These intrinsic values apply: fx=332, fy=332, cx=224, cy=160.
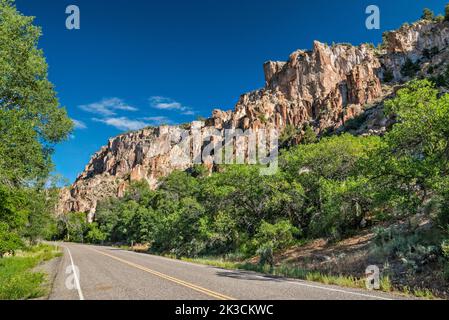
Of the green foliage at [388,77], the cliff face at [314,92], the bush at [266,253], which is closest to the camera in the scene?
the bush at [266,253]

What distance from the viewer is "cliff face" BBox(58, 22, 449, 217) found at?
113256 millimetres

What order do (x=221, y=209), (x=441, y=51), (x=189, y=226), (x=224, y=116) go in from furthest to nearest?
(x=224, y=116) → (x=441, y=51) → (x=189, y=226) → (x=221, y=209)

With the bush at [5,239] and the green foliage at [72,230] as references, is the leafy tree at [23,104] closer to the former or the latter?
the bush at [5,239]

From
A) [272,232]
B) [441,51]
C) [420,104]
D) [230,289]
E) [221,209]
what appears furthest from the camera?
[441,51]

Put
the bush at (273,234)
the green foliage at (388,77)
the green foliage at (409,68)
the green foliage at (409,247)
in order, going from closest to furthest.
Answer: the green foliage at (409,247)
the bush at (273,234)
the green foliage at (409,68)
the green foliage at (388,77)

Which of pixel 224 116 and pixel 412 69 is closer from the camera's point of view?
pixel 412 69

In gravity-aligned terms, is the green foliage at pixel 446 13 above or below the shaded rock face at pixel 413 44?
above

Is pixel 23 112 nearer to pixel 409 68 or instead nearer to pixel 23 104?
pixel 23 104

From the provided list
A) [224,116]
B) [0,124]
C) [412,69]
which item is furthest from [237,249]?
[224,116]

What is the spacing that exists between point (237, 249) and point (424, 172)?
18.5 meters

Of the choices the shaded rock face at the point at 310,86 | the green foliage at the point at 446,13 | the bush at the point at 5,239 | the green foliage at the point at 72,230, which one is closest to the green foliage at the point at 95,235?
the green foliage at the point at 72,230

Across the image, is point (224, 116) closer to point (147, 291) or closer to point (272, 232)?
point (272, 232)

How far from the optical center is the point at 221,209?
104 ft

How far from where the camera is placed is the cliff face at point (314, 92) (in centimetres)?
11326
